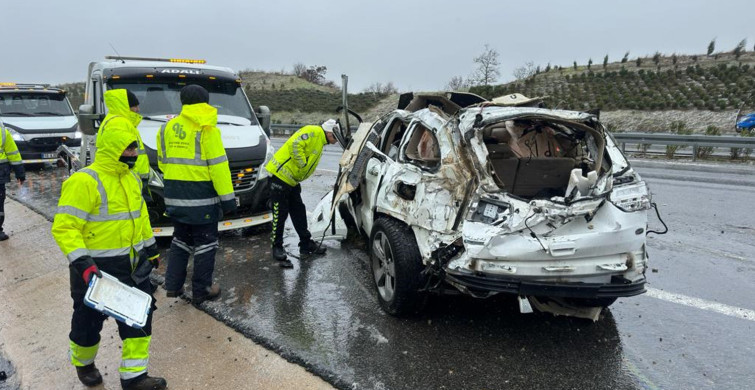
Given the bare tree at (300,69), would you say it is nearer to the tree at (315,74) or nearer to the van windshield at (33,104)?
the tree at (315,74)

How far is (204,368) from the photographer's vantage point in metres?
3.13

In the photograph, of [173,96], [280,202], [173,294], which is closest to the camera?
[173,294]

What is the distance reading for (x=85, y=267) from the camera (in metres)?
2.59

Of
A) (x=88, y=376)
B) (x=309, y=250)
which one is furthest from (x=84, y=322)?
(x=309, y=250)

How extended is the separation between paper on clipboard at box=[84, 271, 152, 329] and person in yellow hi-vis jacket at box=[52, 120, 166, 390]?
0.09 metres

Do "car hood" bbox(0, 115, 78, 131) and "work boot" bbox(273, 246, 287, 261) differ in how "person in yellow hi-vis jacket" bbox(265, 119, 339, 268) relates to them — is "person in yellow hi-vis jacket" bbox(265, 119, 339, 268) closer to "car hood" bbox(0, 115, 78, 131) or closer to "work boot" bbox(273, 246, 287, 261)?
"work boot" bbox(273, 246, 287, 261)

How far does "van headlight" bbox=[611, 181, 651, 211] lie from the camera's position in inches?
121

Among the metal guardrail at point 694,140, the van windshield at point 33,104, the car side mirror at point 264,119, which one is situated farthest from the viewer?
the van windshield at point 33,104

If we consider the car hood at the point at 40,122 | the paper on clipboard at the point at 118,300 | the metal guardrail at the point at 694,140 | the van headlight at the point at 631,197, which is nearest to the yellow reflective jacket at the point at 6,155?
the paper on clipboard at the point at 118,300

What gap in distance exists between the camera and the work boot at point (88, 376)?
2984 millimetres

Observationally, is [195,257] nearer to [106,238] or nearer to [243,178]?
[106,238]

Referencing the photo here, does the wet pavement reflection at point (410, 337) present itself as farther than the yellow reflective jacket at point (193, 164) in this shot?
No

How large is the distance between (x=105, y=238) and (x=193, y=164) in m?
1.31

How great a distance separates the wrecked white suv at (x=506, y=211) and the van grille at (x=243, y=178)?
189 cm
